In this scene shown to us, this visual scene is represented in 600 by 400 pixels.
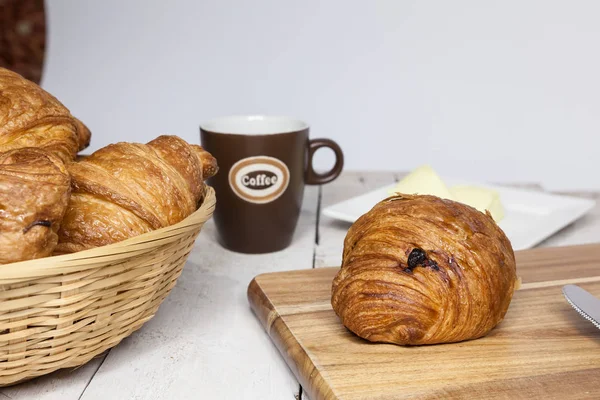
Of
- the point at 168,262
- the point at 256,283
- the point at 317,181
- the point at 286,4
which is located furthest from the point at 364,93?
the point at 168,262

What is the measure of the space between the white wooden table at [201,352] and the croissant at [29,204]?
189 millimetres

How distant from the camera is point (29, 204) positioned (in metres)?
0.72

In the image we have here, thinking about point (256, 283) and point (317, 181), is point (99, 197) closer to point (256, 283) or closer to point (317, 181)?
point (256, 283)

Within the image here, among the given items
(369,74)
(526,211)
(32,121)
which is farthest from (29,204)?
(369,74)

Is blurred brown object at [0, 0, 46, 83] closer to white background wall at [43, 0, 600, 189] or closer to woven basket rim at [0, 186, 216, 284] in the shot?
white background wall at [43, 0, 600, 189]

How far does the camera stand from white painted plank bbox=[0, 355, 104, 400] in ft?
2.66

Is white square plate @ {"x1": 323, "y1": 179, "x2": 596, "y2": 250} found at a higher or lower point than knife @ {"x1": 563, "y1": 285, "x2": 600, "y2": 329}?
lower

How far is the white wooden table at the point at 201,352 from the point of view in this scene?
831mm

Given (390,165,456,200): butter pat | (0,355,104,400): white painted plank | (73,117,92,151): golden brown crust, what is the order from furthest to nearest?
(390,165,456,200): butter pat
(73,117,92,151): golden brown crust
(0,355,104,400): white painted plank

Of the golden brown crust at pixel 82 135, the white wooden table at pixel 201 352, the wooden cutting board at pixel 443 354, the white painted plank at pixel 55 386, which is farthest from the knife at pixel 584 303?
the golden brown crust at pixel 82 135

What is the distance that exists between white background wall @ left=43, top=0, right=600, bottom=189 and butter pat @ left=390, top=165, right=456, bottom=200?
38.5 inches

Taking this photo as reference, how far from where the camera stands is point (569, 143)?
237 centimetres

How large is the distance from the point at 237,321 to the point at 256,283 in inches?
2.4

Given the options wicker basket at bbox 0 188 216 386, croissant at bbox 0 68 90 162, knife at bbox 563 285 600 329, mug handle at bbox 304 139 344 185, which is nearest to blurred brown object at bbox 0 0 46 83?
mug handle at bbox 304 139 344 185
